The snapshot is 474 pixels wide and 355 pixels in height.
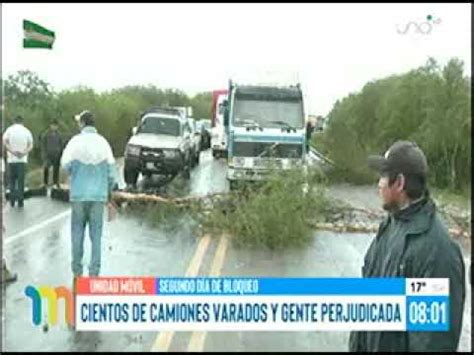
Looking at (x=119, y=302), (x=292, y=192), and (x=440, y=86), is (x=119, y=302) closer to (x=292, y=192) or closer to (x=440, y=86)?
(x=292, y=192)

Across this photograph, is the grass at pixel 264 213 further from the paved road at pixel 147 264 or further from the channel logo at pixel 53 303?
the channel logo at pixel 53 303

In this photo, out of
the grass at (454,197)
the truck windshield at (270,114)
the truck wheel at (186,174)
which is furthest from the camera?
the truck wheel at (186,174)

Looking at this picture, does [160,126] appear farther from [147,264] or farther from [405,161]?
[405,161]

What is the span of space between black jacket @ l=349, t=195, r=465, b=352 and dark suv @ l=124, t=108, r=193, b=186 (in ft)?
55.5

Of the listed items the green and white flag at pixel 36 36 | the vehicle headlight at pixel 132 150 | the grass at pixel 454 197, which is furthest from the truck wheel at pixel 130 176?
the green and white flag at pixel 36 36

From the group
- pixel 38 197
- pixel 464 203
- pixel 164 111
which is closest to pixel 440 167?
pixel 464 203

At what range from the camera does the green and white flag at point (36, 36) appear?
8.94 metres

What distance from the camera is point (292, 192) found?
13133mm

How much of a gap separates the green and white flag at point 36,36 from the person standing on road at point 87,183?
49.0 inches

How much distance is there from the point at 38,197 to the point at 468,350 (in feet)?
41.2

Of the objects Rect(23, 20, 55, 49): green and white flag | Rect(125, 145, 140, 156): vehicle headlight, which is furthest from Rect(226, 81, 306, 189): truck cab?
Rect(23, 20, 55, 49): green and white flag

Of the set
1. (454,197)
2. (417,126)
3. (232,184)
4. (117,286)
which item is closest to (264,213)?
(232,184)

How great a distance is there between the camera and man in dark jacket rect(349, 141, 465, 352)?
3.33 meters

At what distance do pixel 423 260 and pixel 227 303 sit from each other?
1636 millimetres
